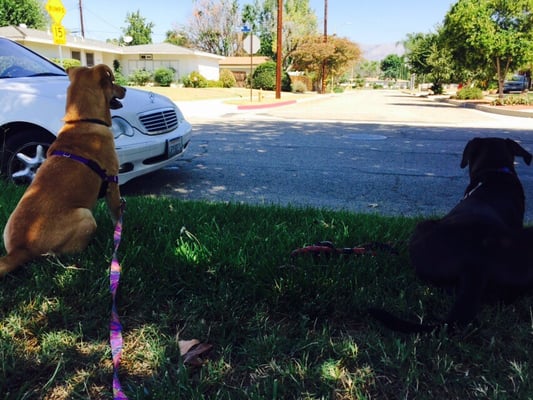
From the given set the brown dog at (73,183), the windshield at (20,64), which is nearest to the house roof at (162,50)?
the windshield at (20,64)

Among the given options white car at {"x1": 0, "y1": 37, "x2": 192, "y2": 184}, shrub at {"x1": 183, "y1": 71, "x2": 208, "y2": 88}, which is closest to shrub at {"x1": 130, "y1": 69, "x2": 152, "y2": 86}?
shrub at {"x1": 183, "y1": 71, "x2": 208, "y2": 88}

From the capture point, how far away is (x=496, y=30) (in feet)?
70.1

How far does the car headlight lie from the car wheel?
702 millimetres

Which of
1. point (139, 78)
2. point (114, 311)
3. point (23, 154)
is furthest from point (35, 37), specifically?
point (114, 311)

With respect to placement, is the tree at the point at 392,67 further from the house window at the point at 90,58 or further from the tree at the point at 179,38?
the house window at the point at 90,58

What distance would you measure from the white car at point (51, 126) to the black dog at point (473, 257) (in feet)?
10.7

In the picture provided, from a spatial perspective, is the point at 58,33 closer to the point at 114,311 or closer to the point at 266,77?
the point at 114,311

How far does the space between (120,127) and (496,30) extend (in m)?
22.0

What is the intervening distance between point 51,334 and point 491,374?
204 cm

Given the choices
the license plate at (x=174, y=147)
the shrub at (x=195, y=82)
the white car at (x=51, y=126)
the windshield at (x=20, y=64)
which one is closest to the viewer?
the white car at (x=51, y=126)

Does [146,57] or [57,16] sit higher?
[146,57]

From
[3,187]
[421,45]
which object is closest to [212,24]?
[421,45]

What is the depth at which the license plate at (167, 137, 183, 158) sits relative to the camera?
5289mm

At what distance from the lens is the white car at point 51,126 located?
4.68 meters
